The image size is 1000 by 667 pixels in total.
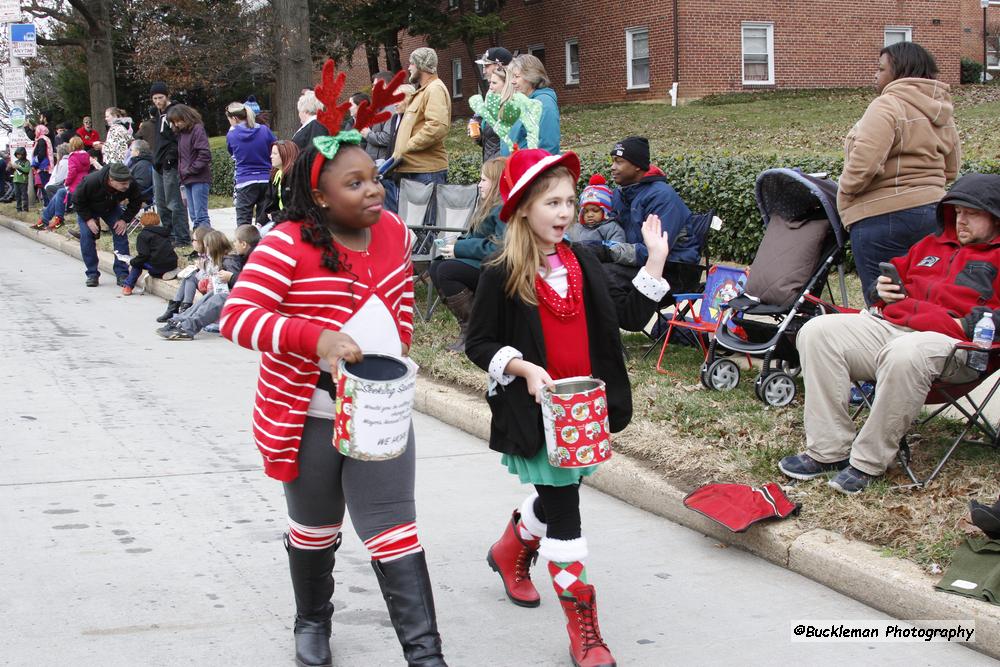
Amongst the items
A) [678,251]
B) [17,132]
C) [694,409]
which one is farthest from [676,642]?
[17,132]

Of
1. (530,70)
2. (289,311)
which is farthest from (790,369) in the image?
(289,311)

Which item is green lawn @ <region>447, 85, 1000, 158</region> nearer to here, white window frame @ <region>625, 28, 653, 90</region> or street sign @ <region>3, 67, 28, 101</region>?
white window frame @ <region>625, 28, 653, 90</region>

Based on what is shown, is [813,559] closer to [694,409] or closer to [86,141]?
[694,409]

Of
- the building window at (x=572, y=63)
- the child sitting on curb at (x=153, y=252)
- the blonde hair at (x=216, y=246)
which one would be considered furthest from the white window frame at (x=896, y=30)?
the blonde hair at (x=216, y=246)

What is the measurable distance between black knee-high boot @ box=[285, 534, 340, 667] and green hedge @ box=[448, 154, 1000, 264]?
8094mm

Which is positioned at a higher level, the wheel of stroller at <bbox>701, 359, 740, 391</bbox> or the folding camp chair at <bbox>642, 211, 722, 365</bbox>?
the folding camp chair at <bbox>642, 211, 722, 365</bbox>

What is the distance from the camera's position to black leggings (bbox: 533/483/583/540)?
396cm

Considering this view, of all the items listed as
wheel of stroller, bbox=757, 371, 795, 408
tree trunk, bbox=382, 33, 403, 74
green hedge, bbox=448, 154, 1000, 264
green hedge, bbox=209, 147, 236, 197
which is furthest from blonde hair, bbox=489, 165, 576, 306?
tree trunk, bbox=382, 33, 403, 74

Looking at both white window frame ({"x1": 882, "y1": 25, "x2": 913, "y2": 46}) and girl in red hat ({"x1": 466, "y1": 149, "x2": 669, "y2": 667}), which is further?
white window frame ({"x1": 882, "y1": 25, "x2": 913, "y2": 46})

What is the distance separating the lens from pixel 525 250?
3945 mm

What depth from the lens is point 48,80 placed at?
51.0 metres

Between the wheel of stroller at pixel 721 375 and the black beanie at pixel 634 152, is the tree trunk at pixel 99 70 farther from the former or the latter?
the wheel of stroller at pixel 721 375

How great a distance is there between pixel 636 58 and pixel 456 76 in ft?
29.5

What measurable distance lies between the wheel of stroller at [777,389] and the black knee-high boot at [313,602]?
348 cm
